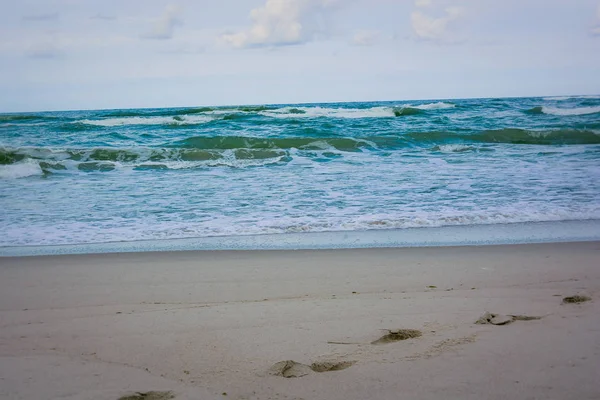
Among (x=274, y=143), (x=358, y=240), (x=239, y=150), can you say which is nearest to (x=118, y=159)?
(x=239, y=150)

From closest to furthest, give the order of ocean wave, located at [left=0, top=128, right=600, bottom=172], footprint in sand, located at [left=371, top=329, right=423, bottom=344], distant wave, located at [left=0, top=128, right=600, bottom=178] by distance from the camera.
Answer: footprint in sand, located at [left=371, top=329, right=423, bottom=344]
distant wave, located at [left=0, top=128, right=600, bottom=178]
ocean wave, located at [left=0, top=128, right=600, bottom=172]

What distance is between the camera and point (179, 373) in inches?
105

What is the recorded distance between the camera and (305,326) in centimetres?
325

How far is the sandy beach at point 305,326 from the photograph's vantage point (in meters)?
2.52

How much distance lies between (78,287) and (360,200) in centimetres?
449

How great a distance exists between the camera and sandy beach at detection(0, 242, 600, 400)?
2520 millimetres

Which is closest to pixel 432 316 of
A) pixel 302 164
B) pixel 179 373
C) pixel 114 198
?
pixel 179 373

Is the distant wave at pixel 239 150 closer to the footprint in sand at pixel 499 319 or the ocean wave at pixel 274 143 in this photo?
the ocean wave at pixel 274 143

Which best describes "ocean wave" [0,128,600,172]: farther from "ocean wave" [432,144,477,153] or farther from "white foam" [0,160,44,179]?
"white foam" [0,160,44,179]

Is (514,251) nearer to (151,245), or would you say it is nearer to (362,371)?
(362,371)

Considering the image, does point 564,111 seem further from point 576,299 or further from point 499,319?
point 499,319

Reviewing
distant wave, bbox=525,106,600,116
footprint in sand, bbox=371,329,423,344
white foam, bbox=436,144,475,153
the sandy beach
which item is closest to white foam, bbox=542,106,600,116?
distant wave, bbox=525,106,600,116

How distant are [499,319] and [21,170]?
12.6m

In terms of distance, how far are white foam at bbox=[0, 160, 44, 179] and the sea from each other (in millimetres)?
47
